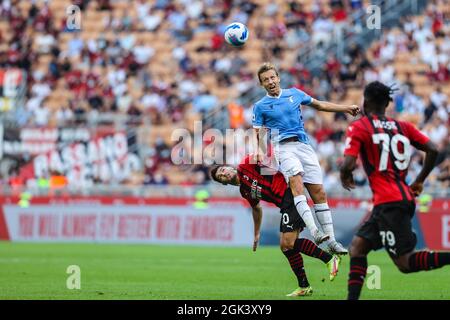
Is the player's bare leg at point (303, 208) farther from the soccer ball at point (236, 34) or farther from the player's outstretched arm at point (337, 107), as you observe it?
the soccer ball at point (236, 34)

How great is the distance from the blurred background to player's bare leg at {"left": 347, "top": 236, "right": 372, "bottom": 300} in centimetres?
1440

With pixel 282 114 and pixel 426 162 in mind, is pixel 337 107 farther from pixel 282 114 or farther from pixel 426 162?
pixel 426 162

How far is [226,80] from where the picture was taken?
33531 millimetres

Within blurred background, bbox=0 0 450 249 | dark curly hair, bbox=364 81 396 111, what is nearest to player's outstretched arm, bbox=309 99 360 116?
dark curly hair, bbox=364 81 396 111

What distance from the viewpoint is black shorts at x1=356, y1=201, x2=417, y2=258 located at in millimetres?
9914

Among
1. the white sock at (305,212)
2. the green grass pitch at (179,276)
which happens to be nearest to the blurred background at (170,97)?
the green grass pitch at (179,276)

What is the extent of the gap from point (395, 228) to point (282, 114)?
3.74 metres

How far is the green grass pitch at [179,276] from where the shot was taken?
1277 centimetres

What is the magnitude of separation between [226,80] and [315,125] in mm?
5196

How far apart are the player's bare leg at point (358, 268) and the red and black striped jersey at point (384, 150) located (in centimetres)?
44

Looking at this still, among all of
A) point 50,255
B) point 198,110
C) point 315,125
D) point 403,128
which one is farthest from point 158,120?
Answer: point 403,128

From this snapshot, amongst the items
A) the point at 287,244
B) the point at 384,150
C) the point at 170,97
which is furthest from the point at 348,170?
the point at 170,97

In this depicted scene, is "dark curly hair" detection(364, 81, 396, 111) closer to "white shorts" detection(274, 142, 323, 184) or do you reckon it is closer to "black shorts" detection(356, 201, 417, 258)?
"black shorts" detection(356, 201, 417, 258)

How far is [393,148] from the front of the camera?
1001cm
